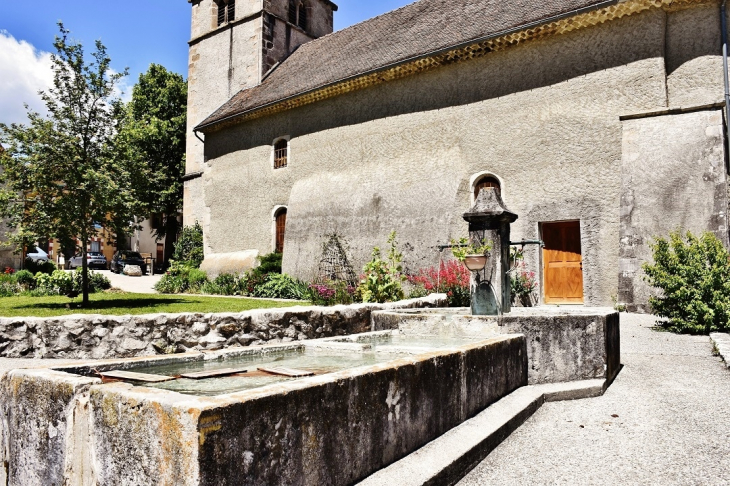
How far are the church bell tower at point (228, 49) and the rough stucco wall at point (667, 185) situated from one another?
1468cm

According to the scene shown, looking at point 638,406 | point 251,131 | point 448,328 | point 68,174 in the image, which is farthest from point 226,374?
point 251,131

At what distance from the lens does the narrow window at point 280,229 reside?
59.0ft

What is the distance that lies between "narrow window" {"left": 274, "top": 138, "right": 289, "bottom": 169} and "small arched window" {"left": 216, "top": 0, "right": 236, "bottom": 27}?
24.1 feet

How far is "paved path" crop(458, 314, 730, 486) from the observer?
3.21 metres

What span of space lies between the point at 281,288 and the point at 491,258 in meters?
9.83

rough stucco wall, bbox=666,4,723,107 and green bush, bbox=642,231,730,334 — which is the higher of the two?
rough stucco wall, bbox=666,4,723,107

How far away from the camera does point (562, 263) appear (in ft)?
39.5

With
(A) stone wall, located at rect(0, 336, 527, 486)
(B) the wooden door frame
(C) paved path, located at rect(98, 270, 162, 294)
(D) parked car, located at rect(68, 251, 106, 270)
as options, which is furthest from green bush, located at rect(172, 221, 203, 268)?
(A) stone wall, located at rect(0, 336, 527, 486)

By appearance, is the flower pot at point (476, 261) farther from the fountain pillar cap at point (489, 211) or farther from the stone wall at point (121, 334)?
the stone wall at point (121, 334)

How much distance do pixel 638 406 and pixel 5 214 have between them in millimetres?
10640

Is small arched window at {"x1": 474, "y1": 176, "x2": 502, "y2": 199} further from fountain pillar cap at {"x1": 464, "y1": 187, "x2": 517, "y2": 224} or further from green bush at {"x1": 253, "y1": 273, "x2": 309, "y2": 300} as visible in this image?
fountain pillar cap at {"x1": 464, "y1": 187, "x2": 517, "y2": 224}

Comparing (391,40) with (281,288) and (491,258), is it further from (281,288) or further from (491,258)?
(491,258)

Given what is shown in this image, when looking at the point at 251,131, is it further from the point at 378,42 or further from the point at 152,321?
the point at 152,321

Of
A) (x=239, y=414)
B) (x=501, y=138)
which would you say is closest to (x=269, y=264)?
(x=501, y=138)
